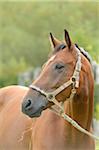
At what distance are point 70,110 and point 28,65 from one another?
13.7m

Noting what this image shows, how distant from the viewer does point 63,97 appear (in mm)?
4750

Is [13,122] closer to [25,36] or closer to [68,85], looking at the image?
[68,85]

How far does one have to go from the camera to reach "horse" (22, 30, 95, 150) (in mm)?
4629

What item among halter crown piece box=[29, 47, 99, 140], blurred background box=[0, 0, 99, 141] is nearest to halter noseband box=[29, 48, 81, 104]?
halter crown piece box=[29, 47, 99, 140]

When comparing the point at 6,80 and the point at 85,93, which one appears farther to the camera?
the point at 6,80

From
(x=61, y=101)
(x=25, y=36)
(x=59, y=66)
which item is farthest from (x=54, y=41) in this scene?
(x=25, y=36)

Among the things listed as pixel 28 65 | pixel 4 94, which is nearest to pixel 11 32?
pixel 28 65

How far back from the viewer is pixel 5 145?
6.07 meters

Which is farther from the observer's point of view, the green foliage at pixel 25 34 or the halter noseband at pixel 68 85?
the green foliage at pixel 25 34

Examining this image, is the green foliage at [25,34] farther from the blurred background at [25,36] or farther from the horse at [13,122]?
the horse at [13,122]

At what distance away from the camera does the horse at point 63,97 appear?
15.2 feet

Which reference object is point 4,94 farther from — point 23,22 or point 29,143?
point 23,22

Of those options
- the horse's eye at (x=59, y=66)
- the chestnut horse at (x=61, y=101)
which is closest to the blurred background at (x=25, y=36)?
the chestnut horse at (x=61, y=101)

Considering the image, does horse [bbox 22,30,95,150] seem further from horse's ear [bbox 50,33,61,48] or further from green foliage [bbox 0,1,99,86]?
green foliage [bbox 0,1,99,86]
